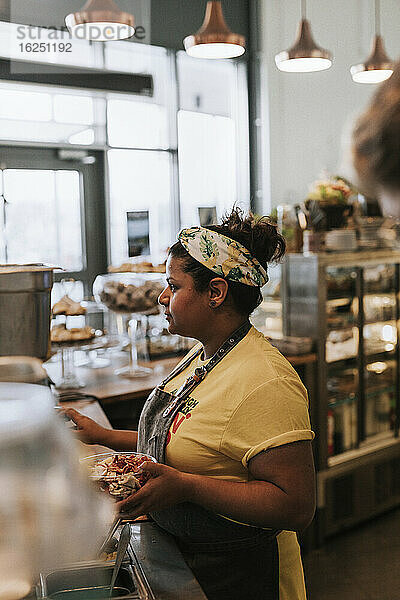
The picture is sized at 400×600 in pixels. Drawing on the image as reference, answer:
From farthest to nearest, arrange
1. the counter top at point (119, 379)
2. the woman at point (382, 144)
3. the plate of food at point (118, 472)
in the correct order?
the counter top at point (119, 379)
the plate of food at point (118, 472)
the woman at point (382, 144)

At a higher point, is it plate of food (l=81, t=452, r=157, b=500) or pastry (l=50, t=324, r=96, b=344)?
pastry (l=50, t=324, r=96, b=344)

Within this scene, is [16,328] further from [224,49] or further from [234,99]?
[234,99]

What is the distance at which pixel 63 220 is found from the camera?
5906mm

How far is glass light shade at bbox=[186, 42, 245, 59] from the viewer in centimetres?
349

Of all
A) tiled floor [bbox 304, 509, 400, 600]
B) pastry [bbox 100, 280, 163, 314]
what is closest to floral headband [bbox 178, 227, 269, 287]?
pastry [bbox 100, 280, 163, 314]

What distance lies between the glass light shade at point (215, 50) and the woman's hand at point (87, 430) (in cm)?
226

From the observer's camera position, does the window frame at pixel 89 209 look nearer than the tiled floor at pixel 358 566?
No

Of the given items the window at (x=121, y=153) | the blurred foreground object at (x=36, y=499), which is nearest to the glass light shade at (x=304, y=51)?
the window at (x=121, y=153)

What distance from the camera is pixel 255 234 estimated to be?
1.85 m

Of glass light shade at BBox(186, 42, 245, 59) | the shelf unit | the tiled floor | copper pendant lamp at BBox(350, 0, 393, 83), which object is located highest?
copper pendant lamp at BBox(350, 0, 393, 83)

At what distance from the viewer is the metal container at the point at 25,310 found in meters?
1.10

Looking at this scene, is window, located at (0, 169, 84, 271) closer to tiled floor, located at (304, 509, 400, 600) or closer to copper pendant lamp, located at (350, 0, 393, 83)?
copper pendant lamp, located at (350, 0, 393, 83)

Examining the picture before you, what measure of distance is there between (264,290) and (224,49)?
2065 millimetres

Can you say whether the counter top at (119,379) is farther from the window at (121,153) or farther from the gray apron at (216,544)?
the window at (121,153)
